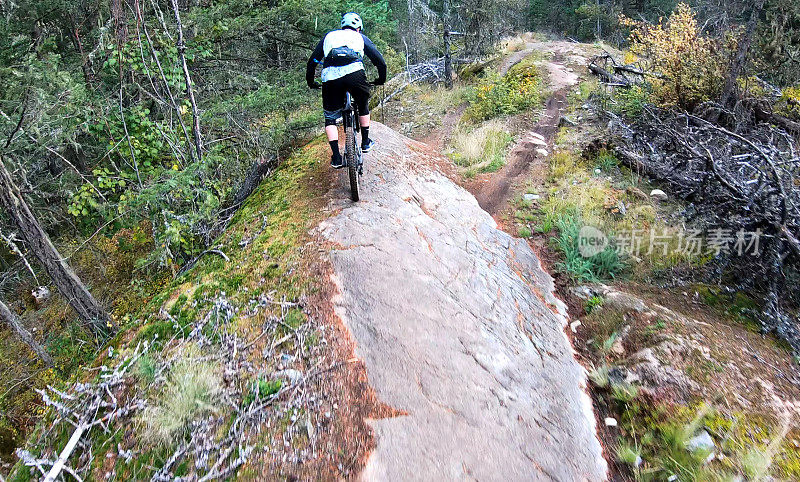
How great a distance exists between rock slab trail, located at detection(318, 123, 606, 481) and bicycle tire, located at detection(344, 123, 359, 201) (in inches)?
8.1

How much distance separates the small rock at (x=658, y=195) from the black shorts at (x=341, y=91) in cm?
→ 477

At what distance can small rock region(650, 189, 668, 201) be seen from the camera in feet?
20.5

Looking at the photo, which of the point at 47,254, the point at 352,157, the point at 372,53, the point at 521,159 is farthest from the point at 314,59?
the point at 521,159

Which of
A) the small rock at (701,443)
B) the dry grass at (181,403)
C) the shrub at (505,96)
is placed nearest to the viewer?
the dry grass at (181,403)

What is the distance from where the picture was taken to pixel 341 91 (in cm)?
455

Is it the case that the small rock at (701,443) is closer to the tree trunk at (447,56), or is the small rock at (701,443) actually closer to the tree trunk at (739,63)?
the tree trunk at (739,63)

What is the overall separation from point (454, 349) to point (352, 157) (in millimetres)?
2430

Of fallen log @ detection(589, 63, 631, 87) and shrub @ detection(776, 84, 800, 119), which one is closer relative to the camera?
shrub @ detection(776, 84, 800, 119)

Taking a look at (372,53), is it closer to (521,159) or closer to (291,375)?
(291,375)

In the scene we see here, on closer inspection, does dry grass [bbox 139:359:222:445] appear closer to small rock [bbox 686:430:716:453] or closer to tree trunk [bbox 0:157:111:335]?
small rock [bbox 686:430:716:453]

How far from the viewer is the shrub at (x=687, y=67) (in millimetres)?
7988

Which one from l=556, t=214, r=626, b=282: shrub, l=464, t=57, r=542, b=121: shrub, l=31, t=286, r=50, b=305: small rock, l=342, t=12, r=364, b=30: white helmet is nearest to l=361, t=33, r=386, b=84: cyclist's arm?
l=342, t=12, r=364, b=30: white helmet

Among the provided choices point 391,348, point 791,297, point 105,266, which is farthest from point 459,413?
point 105,266

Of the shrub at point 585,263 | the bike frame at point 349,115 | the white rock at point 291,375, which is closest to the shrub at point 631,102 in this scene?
the shrub at point 585,263
